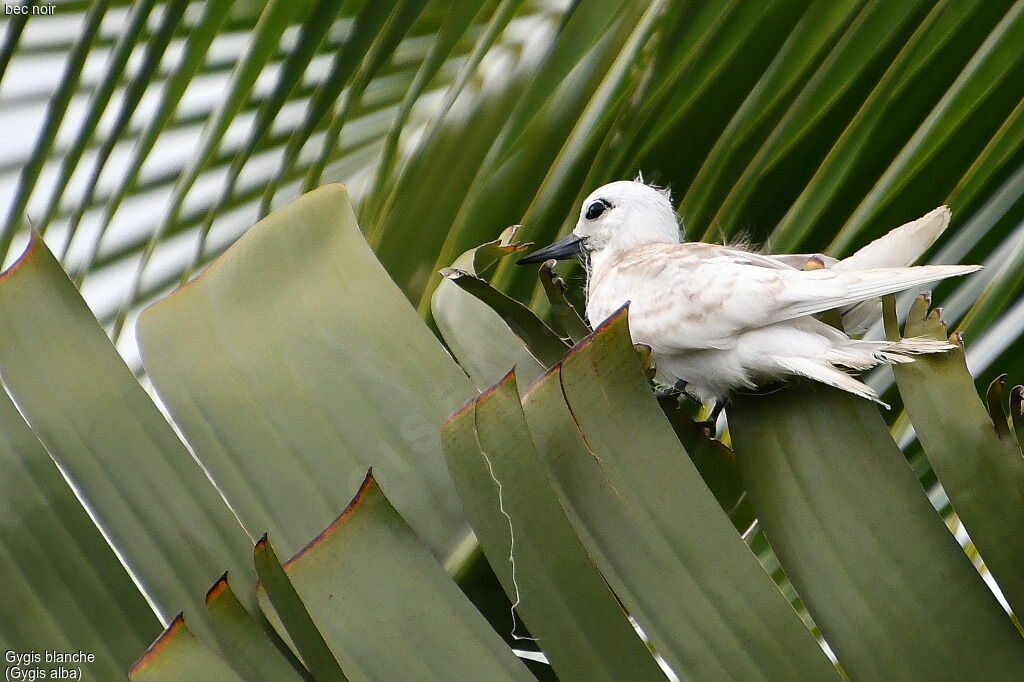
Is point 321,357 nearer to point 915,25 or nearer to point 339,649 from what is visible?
point 339,649

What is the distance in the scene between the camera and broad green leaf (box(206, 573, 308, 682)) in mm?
490

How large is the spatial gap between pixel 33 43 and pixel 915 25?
2.91 feet

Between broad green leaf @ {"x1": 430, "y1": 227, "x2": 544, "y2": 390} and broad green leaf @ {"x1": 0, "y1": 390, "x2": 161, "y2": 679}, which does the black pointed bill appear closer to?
broad green leaf @ {"x1": 430, "y1": 227, "x2": 544, "y2": 390}

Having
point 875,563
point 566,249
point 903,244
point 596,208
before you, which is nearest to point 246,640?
point 875,563

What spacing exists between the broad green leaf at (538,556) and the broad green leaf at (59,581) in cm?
25

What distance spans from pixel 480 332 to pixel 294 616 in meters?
0.40

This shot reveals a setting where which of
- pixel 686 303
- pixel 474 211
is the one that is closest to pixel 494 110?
pixel 474 211

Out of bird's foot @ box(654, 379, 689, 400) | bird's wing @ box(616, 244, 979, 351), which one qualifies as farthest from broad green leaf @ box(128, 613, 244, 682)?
bird's foot @ box(654, 379, 689, 400)

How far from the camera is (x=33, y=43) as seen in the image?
1.00 meters

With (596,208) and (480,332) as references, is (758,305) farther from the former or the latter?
(596,208)

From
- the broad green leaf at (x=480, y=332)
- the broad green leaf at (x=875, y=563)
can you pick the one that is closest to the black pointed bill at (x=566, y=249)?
the broad green leaf at (x=480, y=332)

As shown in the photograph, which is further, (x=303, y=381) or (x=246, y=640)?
(x=303, y=381)

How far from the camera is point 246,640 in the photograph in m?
0.49

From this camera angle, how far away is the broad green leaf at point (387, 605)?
48 centimetres
